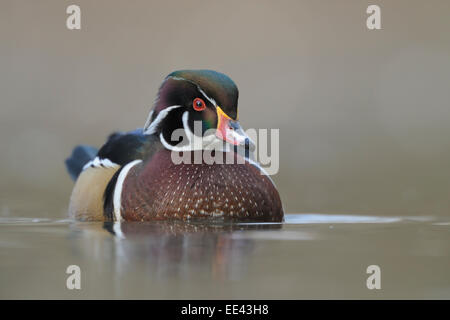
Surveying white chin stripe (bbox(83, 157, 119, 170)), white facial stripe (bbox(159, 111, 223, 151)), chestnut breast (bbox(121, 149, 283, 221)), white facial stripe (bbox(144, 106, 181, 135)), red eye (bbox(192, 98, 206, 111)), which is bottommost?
chestnut breast (bbox(121, 149, 283, 221))

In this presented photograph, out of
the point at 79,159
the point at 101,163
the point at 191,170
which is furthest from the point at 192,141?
the point at 79,159

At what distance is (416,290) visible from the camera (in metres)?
3.34

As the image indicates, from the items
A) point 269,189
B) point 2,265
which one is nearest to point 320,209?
point 269,189

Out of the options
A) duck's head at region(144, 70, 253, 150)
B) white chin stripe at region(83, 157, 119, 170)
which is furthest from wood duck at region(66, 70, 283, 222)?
white chin stripe at region(83, 157, 119, 170)

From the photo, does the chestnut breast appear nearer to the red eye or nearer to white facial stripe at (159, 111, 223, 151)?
white facial stripe at (159, 111, 223, 151)

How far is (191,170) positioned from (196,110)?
0.43m

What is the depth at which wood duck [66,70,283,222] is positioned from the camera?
17.3 ft

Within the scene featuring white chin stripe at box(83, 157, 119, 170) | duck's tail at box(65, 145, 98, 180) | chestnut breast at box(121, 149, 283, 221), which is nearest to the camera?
chestnut breast at box(121, 149, 283, 221)

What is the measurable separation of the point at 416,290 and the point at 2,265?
2010 mm

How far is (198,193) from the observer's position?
530cm

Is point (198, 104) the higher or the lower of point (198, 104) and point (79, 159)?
the higher

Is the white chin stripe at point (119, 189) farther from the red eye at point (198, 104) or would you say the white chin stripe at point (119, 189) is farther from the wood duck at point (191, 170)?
the red eye at point (198, 104)

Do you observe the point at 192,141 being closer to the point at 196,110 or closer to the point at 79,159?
the point at 196,110

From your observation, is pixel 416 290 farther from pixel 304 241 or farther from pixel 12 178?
pixel 12 178
